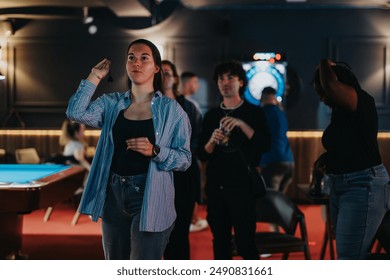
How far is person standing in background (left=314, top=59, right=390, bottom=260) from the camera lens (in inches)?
67.1

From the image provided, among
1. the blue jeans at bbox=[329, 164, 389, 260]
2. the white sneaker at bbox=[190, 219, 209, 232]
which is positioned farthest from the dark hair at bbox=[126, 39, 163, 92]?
the white sneaker at bbox=[190, 219, 209, 232]

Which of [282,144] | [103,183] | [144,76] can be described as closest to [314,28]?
[282,144]

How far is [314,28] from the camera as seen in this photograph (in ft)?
8.58

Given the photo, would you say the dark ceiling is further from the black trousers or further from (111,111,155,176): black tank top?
the black trousers

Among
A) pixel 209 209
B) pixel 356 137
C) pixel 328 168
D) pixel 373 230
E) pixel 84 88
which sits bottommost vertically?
pixel 209 209

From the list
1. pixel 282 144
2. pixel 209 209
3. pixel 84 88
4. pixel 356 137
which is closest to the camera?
pixel 84 88

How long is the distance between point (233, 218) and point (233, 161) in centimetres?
25

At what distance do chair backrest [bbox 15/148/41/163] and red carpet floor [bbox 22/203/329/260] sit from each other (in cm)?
90

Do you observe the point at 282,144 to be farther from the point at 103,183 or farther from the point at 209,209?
the point at 103,183

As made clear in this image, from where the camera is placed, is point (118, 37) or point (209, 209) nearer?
point (118, 37)

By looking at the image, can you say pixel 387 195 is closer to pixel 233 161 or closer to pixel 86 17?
pixel 233 161

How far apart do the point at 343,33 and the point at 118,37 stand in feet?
4.55

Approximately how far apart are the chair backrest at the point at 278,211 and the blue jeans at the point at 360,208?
2.31 ft

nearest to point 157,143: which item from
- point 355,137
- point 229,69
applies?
point 355,137
